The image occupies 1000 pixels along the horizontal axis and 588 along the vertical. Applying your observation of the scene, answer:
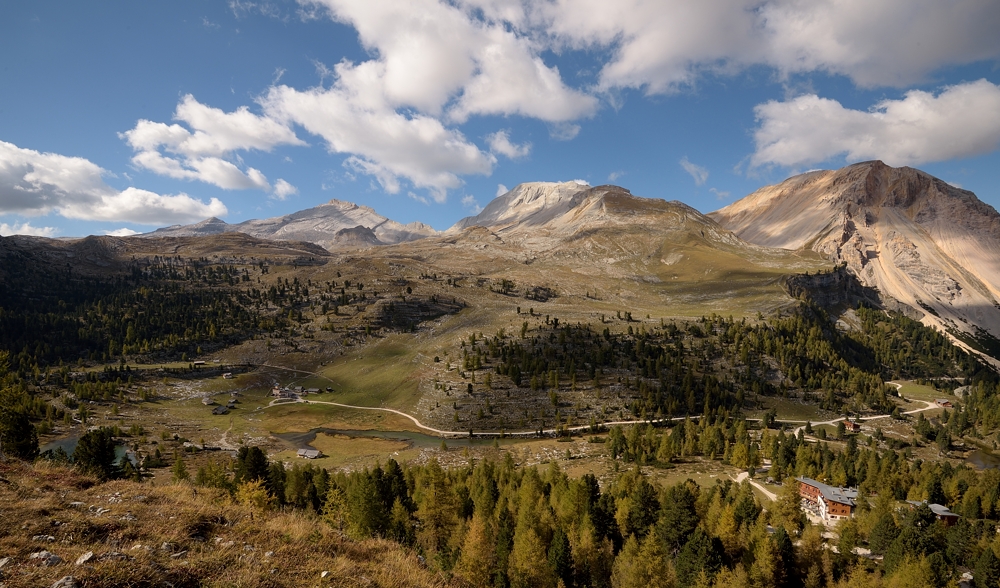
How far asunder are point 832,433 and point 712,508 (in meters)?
112

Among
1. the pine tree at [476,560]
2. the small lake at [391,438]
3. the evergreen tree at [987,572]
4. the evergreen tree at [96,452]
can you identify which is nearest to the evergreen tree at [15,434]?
the evergreen tree at [96,452]

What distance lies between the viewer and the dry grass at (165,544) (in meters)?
13.9

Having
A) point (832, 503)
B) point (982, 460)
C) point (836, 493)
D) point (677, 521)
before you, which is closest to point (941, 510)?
point (836, 493)

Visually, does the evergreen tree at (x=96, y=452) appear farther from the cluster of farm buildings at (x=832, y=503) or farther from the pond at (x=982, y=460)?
the pond at (x=982, y=460)

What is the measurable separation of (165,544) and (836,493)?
102374 mm

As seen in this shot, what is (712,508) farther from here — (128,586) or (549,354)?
(549,354)

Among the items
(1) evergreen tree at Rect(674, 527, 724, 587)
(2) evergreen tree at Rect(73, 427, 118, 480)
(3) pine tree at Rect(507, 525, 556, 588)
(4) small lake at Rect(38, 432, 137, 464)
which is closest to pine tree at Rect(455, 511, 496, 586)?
(3) pine tree at Rect(507, 525, 556, 588)

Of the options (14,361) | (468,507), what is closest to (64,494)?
(468,507)

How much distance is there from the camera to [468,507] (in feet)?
216

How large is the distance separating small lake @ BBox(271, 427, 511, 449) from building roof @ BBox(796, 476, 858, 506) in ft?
244

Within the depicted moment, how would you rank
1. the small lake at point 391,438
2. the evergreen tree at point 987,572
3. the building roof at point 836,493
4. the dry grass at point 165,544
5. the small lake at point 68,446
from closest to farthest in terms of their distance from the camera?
Result: the dry grass at point 165,544 → the evergreen tree at point 987,572 → the building roof at point 836,493 → the small lake at point 68,446 → the small lake at point 391,438

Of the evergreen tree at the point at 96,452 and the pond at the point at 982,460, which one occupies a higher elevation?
the evergreen tree at the point at 96,452

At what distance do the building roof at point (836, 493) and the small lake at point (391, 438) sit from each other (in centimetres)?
7437

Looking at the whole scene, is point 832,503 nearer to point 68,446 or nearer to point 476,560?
point 476,560
